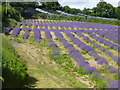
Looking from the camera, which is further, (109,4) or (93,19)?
(109,4)

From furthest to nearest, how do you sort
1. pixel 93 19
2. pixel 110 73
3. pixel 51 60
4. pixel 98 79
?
pixel 93 19 → pixel 51 60 → pixel 110 73 → pixel 98 79

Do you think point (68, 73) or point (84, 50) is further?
point (84, 50)

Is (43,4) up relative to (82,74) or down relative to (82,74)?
up

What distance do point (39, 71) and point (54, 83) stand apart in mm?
1908

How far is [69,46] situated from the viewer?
55.8ft

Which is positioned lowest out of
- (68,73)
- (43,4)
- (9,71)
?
(68,73)

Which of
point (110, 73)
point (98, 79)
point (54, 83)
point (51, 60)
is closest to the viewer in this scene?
point (54, 83)

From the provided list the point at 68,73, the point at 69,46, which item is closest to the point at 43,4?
the point at 69,46

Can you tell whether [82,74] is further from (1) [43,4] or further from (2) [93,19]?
(1) [43,4]

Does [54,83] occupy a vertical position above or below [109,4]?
below

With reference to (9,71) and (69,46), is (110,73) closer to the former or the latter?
(9,71)

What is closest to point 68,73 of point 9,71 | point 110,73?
point 110,73

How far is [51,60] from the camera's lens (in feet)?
44.3

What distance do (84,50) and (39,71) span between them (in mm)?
6454
